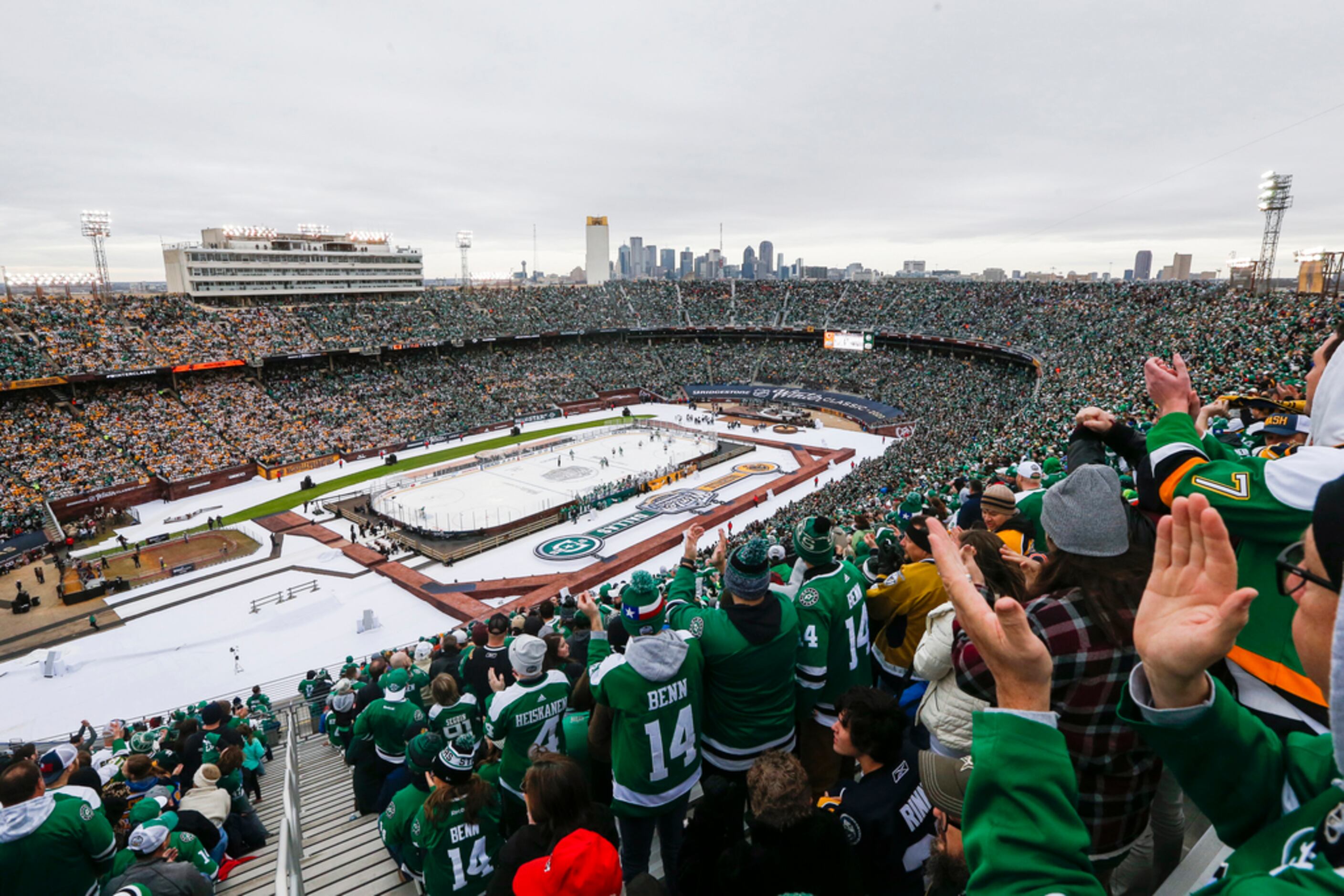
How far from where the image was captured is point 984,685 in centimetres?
246

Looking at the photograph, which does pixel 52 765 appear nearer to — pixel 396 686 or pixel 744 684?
pixel 396 686

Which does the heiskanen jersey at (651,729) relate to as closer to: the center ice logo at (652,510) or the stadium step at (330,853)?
the stadium step at (330,853)

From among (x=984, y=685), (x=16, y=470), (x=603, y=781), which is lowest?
(x=16, y=470)

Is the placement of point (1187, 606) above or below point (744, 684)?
above

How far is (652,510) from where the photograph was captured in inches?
1248

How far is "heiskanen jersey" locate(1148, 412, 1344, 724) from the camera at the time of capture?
2314 millimetres

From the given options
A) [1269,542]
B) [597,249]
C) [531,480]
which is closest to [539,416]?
[531,480]

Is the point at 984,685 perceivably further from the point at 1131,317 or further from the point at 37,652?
the point at 1131,317

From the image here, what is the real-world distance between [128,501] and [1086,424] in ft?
134

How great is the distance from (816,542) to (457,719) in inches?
126

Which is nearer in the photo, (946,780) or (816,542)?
(946,780)

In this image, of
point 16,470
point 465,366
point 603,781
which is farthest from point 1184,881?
point 465,366

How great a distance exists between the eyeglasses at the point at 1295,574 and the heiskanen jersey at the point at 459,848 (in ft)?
14.6

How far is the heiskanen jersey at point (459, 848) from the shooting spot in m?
4.40
